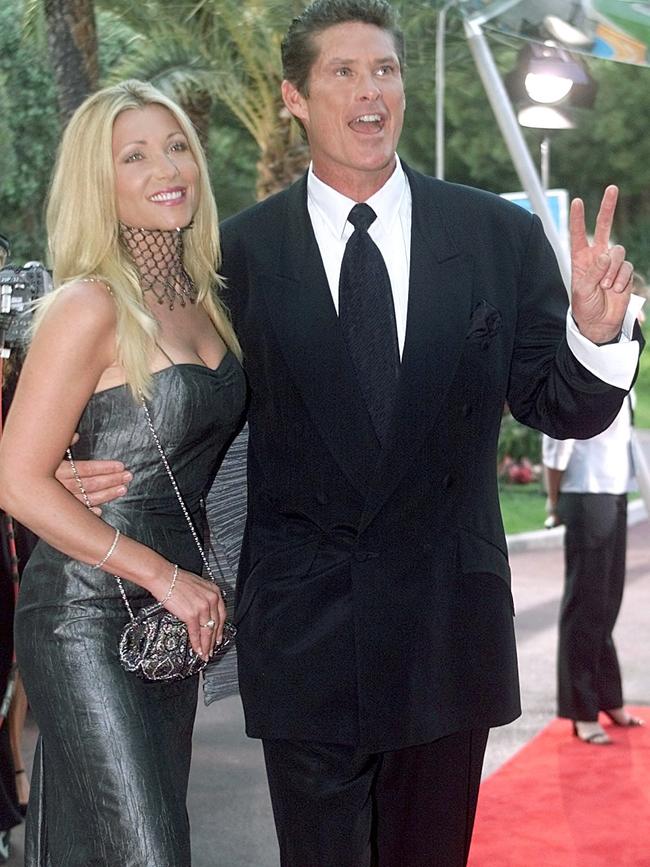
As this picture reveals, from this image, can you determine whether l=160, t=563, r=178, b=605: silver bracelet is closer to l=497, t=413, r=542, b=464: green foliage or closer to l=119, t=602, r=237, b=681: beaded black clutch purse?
l=119, t=602, r=237, b=681: beaded black clutch purse

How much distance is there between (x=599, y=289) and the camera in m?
2.67

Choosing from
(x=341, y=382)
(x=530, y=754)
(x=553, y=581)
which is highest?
(x=341, y=382)

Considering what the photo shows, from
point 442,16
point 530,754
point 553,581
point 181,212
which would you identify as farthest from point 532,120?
point 181,212

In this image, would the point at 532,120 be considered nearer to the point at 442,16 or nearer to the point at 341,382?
the point at 442,16

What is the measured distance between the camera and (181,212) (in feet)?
9.57

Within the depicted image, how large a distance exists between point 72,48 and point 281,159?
340 cm

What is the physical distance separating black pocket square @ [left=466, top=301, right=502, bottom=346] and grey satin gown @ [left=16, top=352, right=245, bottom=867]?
0.48 meters

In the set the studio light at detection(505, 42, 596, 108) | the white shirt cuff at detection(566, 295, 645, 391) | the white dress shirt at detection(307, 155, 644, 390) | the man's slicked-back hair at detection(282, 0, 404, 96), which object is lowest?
the white shirt cuff at detection(566, 295, 645, 391)

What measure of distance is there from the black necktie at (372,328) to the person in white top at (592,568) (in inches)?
136

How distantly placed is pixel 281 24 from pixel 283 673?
8.26 metres

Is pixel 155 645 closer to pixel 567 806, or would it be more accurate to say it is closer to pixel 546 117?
pixel 567 806

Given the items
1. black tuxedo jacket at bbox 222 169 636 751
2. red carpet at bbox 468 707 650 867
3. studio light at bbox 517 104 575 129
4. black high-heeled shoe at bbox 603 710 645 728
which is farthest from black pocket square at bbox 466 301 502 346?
studio light at bbox 517 104 575 129

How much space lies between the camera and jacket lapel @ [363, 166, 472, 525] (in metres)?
2.71

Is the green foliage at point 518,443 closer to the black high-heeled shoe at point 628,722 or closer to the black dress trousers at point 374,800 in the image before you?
the black high-heeled shoe at point 628,722
